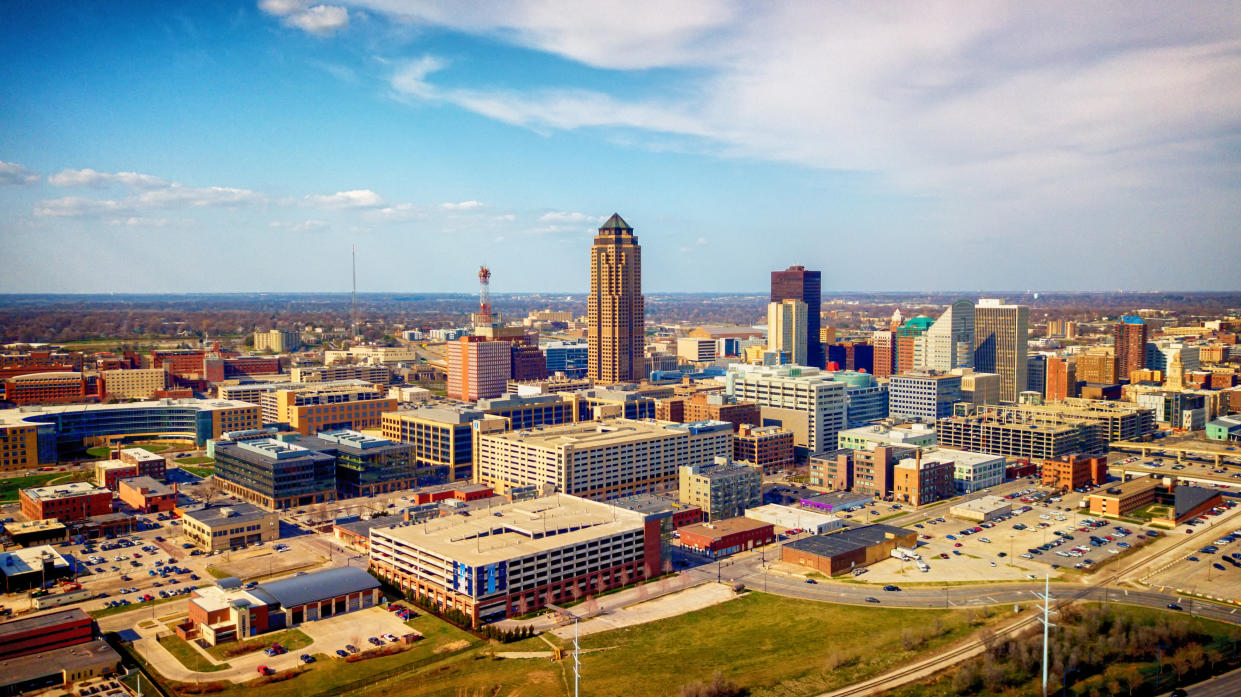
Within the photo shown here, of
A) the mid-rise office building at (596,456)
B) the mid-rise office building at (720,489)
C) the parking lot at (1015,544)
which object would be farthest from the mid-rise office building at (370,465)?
the parking lot at (1015,544)

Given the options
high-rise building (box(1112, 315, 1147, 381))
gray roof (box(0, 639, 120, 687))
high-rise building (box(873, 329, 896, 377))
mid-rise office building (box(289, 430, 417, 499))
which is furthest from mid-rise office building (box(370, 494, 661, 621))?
high-rise building (box(1112, 315, 1147, 381))

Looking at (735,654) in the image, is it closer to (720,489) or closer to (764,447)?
(720,489)

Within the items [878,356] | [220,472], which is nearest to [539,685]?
[220,472]

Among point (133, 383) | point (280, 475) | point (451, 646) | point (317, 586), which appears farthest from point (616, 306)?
point (451, 646)

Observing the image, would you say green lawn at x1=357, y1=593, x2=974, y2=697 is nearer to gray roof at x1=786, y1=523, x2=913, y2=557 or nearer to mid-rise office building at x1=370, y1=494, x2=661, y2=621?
mid-rise office building at x1=370, y1=494, x2=661, y2=621

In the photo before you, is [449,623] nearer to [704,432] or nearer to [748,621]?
[748,621]

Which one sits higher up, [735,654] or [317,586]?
[317,586]
